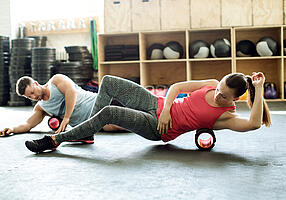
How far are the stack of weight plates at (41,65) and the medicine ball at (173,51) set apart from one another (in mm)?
2123

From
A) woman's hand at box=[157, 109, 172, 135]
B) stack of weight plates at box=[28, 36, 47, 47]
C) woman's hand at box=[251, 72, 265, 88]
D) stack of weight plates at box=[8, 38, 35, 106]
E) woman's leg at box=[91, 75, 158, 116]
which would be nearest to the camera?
woman's hand at box=[251, 72, 265, 88]

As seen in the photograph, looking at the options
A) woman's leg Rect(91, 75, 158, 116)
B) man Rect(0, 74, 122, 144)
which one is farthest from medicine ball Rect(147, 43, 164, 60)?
woman's leg Rect(91, 75, 158, 116)

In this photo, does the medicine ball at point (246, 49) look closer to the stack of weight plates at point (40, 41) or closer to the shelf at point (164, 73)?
the shelf at point (164, 73)

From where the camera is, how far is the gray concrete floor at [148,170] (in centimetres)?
169

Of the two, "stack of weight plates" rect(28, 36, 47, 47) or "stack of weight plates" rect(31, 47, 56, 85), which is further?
"stack of weight plates" rect(28, 36, 47, 47)

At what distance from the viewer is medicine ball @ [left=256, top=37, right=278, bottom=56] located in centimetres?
574

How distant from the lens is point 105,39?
6.65 m

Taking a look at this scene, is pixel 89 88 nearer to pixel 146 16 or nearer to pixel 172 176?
pixel 146 16

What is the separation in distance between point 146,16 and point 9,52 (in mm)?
2902

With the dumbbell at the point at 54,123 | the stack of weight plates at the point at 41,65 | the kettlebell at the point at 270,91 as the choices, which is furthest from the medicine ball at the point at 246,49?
the dumbbell at the point at 54,123

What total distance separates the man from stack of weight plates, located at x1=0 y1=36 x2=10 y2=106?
3953 mm

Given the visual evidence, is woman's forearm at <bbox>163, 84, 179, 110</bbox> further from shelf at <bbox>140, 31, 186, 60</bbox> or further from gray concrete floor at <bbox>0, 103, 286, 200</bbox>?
shelf at <bbox>140, 31, 186, 60</bbox>

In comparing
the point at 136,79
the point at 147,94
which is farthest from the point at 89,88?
the point at 147,94

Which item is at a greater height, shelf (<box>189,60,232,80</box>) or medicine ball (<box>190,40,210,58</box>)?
medicine ball (<box>190,40,210,58</box>)
